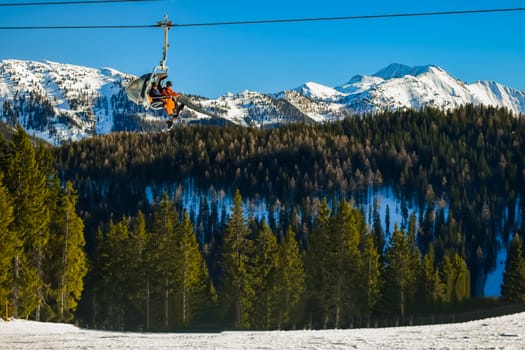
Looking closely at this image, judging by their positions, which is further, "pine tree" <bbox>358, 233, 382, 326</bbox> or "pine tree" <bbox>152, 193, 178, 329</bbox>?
"pine tree" <bbox>358, 233, 382, 326</bbox>

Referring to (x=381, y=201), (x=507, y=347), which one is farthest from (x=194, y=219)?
(x=507, y=347)

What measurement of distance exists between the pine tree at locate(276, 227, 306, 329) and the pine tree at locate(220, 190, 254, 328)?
9.30 feet

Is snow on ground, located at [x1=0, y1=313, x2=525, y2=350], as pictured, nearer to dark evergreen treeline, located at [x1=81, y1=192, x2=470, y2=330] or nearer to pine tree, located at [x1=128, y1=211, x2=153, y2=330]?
dark evergreen treeline, located at [x1=81, y1=192, x2=470, y2=330]

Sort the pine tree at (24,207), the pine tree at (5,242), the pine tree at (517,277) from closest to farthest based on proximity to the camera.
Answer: the pine tree at (5,242) → the pine tree at (24,207) → the pine tree at (517,277)

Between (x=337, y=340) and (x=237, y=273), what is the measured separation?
41.8 meters

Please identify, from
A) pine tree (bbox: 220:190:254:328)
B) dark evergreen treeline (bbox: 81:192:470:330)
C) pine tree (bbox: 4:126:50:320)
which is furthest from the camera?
dark evergreen treeline (bbox: 81:192:470:330)

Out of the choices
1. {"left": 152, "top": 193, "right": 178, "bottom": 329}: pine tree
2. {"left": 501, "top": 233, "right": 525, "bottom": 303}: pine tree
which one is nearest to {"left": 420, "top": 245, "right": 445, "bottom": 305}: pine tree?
{"left": 501, "top": 233, "right": 525, "bottom": 303}: pine tree

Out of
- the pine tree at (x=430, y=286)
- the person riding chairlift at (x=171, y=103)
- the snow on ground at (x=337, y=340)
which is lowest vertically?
the snow on ground at (x=337, y=340)

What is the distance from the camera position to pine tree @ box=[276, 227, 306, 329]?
63.6m

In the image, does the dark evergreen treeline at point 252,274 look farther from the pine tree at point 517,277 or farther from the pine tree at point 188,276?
the pine tree at point 517,277

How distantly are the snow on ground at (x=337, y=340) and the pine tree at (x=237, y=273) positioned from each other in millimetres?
37107

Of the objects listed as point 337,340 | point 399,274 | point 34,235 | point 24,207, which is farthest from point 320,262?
point 337,340

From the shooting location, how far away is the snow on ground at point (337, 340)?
19797 mm

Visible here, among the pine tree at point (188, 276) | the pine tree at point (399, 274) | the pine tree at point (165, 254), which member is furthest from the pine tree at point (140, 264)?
the pine tree at point (399, 274)
